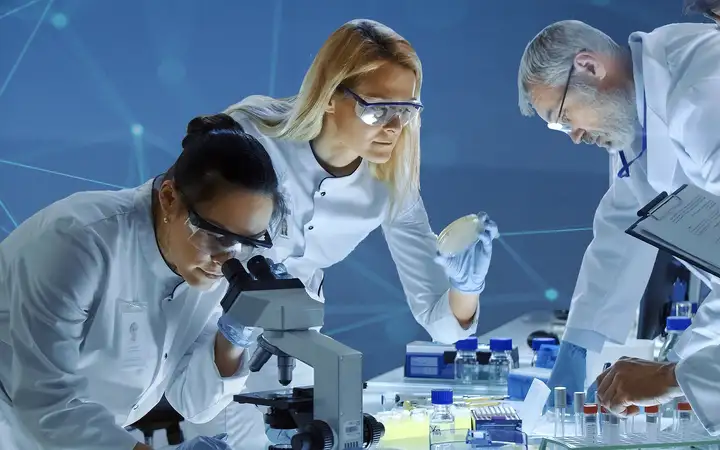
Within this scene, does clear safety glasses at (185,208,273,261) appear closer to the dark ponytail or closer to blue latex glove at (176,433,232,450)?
the dark ponytail

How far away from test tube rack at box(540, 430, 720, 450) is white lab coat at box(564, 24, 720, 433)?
2.3 inches

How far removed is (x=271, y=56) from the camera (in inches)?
166

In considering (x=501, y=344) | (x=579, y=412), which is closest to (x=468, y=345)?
(x=501, y=344)

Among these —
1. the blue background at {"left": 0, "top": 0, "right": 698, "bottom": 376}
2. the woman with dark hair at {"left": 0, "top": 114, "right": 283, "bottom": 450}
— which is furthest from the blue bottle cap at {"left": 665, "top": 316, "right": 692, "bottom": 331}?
the blue background at {"left": 0, "top": 0, "right": 698, "bottom": 376}

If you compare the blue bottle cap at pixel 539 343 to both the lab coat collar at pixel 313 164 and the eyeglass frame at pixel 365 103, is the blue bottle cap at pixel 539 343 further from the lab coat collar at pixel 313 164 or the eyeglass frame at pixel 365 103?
the eyeglass frame at pixel 365 103

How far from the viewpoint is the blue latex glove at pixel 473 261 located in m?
2.49

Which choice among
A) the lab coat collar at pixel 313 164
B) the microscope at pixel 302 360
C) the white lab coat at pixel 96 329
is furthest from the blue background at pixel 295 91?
the microscope at pixel 302 360

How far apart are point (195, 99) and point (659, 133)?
2.51 m

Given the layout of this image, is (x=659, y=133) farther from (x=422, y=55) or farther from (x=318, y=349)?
(x=422, y=55)

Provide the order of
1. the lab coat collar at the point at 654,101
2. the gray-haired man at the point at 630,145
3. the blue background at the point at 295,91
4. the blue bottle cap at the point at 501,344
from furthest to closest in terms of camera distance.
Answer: the blue background at the point at 295,91
the blue bottle cap at the point at 501,344
the lab coat collar at the point at 654,101
the gray-haired man at the point at 630,145

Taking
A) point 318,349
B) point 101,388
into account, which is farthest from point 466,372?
point 318,349

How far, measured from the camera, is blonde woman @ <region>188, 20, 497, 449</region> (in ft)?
8.05

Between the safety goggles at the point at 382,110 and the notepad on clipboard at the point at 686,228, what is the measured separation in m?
0.93

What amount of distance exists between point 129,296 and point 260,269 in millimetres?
497
